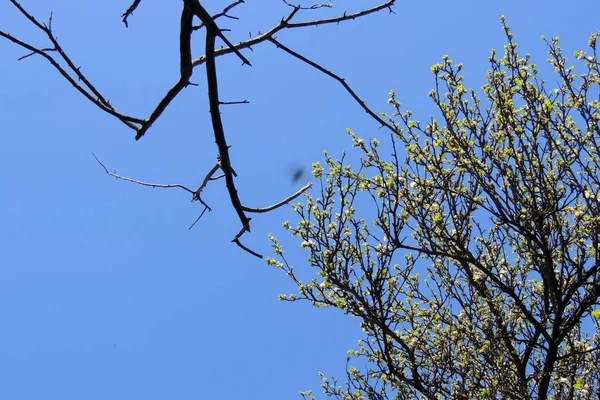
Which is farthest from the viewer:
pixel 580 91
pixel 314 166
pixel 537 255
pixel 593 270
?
pixel 314 166

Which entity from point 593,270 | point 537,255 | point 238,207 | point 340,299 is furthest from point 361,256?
point 238,207

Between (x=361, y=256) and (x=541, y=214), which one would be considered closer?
(x=541, y=214)

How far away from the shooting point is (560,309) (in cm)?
676

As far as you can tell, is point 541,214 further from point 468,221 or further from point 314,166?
point 314,166

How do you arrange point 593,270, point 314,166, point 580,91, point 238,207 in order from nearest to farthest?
point 238,207 → point 593,270 → point 580,91 → point 314,166

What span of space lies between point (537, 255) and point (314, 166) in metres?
3.21

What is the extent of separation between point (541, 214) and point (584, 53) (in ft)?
8.19

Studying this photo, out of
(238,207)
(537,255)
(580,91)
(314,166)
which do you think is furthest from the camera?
(314,166)

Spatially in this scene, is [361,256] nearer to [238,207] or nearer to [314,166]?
[314,166]

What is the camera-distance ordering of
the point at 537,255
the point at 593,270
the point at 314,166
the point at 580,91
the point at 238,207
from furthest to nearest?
A: the point at 314,166 → the point at 580,91 → the point at 537,255 → the point at 593,270 → the point at 238,207

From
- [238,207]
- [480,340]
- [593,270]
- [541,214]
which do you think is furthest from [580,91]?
[238,207]

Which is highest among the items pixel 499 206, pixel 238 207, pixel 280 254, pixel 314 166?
pixel 314 166

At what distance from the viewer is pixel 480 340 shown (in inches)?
300

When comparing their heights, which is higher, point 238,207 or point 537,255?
point 537,255
